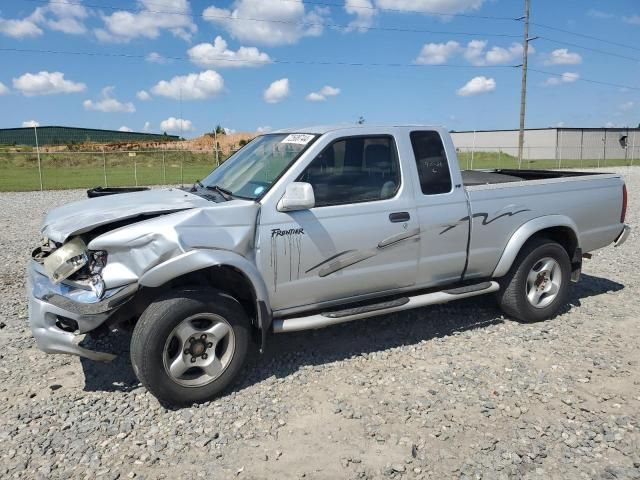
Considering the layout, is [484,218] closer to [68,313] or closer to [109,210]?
[109,210]

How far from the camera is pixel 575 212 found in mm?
5500

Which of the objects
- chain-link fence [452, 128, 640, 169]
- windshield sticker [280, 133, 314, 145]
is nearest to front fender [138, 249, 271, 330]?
windshield sticker [280, 133, 314, 145]

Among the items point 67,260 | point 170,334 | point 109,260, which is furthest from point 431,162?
point 67,260

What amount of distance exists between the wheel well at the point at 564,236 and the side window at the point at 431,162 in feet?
4.49

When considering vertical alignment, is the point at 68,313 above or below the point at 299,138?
below

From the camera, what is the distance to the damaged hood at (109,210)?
370 cm

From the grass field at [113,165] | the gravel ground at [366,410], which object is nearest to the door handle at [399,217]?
the gravel ground at [366,410]

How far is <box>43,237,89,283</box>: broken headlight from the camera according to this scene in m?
3.67

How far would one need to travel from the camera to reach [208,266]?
3682 mm

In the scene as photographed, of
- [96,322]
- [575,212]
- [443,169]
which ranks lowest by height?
[96,322]

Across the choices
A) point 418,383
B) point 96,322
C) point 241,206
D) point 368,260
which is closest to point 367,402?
point 418,383

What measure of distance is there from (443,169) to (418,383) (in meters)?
1.90

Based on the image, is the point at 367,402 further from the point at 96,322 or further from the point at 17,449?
the point at 17,449

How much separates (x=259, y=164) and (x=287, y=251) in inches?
36.9
